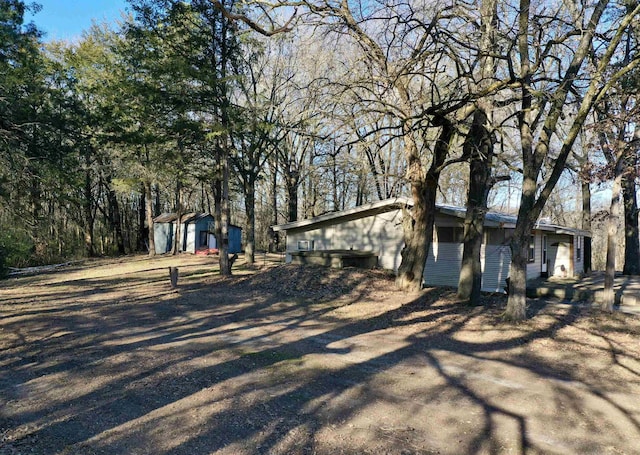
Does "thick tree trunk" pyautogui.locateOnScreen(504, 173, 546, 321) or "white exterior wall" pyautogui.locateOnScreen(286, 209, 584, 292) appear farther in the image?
"white exterior wall" pyautogui.locateOnScreen(286, 209, 584, 292)

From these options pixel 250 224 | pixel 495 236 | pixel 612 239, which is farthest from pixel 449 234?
pixel 250 224

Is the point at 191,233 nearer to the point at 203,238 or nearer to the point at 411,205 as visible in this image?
the point at 203,238

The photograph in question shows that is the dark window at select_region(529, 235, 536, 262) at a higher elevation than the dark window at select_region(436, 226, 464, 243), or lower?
lower

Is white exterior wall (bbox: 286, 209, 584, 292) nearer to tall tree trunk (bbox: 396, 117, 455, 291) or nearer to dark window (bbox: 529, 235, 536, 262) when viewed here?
dark window (bbox: 529, 235, 536, 262)

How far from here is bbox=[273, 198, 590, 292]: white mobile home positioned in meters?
15.8

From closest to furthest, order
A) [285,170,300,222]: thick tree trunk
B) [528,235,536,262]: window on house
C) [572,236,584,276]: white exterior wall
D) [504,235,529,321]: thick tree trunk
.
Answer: [504,235,529,321]: thick tree trunk, [528,235,536,262]: window on house, [572,236,584,276]: white exterior wall, [285,170,300,222]: thick tree trunk

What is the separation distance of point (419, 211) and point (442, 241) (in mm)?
4766

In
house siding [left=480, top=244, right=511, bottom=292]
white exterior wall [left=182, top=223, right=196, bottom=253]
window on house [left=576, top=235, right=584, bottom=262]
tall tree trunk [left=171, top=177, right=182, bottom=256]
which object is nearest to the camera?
house siding [left=480, top=244, right=511, bottom=292]

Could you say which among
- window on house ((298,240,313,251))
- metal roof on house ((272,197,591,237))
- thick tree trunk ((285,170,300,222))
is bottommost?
window on house ((298,240,313,251))

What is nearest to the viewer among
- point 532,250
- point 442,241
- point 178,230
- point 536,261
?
point 442,241

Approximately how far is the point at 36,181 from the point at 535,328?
42.1ft

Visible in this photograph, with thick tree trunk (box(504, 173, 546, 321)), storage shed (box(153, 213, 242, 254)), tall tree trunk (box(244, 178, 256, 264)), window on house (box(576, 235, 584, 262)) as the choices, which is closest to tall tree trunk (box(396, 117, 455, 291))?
thick tree trunk (box(504, 173, 546, 321))

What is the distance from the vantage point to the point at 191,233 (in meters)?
32.4

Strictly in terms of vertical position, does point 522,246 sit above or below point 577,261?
above
